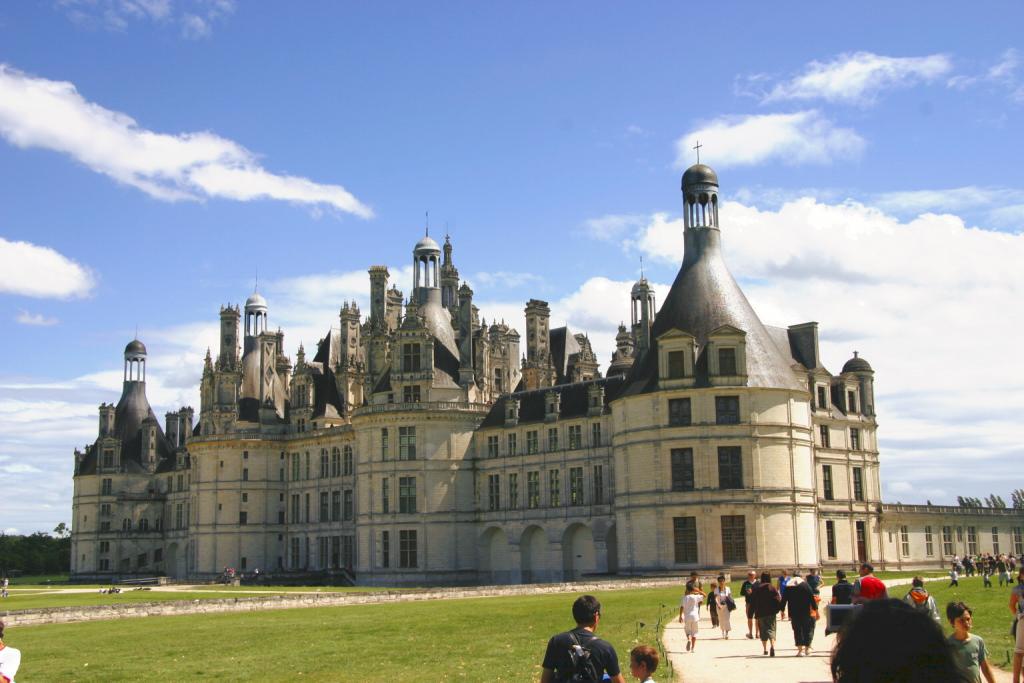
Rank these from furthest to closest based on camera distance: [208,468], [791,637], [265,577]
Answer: [208,468], [265,577], [791,637]

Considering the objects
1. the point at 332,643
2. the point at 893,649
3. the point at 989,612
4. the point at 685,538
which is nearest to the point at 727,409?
the point at 685,538

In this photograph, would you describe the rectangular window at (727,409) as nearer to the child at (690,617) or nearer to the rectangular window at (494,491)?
the rectangular window at (494,491)

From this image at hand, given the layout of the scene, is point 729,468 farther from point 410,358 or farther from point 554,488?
point 410,358

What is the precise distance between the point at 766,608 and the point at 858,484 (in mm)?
50667

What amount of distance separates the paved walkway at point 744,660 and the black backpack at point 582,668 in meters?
7.75

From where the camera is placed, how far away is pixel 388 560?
75.4 meters

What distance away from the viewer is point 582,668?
992 cm

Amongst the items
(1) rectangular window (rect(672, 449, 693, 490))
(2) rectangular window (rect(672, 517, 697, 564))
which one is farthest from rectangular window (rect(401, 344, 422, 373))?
(2) rectangular window (rect(672, 517, 697, 564))

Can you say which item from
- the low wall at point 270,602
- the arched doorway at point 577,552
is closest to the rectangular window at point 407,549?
the arched doorway at point 577,552

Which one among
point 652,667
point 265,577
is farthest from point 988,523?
point 652,667

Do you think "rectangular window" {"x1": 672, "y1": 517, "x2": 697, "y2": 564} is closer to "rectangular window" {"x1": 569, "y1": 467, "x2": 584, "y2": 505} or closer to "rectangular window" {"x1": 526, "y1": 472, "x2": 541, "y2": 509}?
"rectangular window" {"x1": 569, "y1": 467, "x2": 584, "y2": 505}

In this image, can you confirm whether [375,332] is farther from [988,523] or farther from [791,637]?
[791,637]

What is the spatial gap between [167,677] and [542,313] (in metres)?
63.1

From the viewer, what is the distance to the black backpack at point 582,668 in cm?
990
